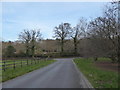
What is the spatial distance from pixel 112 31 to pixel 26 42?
2167 inches

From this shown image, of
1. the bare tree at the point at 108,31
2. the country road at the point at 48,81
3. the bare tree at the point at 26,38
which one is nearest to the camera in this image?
the country road at the point at 48,81

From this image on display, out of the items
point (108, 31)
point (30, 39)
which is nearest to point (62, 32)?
point (30, 39)

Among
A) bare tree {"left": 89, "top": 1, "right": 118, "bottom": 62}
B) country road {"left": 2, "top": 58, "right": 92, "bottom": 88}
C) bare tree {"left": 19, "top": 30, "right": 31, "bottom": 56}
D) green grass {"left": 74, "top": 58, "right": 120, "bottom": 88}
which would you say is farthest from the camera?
bare tree {"left": 19, "top": 30, "right": 31, "bottom": 56}

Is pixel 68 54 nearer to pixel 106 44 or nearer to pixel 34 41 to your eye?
pixel 34 41

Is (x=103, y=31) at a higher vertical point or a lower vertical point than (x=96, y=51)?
higher

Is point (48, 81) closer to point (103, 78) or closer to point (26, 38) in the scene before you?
point (103, 78)

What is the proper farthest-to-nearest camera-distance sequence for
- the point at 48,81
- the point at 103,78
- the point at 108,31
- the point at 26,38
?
the point at 26,38 < the point at 108,31 < the point at 103,78 < the point at 48,81

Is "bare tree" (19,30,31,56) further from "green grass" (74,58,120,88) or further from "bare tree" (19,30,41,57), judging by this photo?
"green grass" (74,58,120,88)

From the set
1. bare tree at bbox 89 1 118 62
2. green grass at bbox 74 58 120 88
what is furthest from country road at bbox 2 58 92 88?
bare tree at bbox 89 1 118 62

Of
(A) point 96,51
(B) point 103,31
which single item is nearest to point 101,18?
(B) point 103,31

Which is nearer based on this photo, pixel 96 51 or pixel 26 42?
pixel 96 51

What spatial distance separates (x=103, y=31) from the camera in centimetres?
3053

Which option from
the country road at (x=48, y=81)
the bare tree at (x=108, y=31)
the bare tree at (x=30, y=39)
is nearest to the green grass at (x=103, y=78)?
the country road at (x=48, y=81)

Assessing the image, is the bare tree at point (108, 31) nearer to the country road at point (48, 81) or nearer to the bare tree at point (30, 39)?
the country road at point (48, 81)
